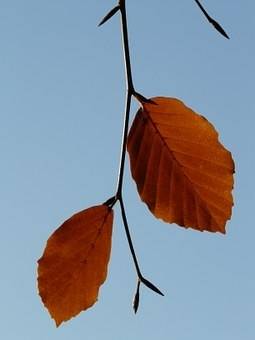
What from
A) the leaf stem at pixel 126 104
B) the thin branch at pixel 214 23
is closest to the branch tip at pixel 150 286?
the leaf stem at pixel 126 104

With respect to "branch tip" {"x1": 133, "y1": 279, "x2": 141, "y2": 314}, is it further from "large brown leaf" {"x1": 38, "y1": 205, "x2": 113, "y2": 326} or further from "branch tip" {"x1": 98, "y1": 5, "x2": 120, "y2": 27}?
"branch tip" {"x1": 98, "y1": 5, "x2": 120, "y2": 27}

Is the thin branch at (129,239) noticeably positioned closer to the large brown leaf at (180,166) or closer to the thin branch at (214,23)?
the large brown leaf at (180,166)

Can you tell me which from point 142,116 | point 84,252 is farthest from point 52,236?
point 142,116

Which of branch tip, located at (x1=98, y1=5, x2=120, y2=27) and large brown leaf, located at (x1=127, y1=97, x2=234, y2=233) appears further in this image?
large brown leaf, located at (x1=127, y1=97, x2=234, y2=233)

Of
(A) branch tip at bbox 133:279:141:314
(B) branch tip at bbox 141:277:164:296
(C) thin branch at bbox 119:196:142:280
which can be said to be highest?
(C) thin branch at bbox 119:196:142:280

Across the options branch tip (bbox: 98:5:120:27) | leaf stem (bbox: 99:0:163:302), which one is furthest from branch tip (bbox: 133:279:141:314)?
branch tip (bbox: 98:5:120:27)

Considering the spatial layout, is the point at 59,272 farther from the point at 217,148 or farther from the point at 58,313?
the point at 217,148

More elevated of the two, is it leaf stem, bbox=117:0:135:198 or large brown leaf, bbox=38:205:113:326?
leaf stem, bbox=117:0:135:198

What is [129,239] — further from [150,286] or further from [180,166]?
[180,166]
